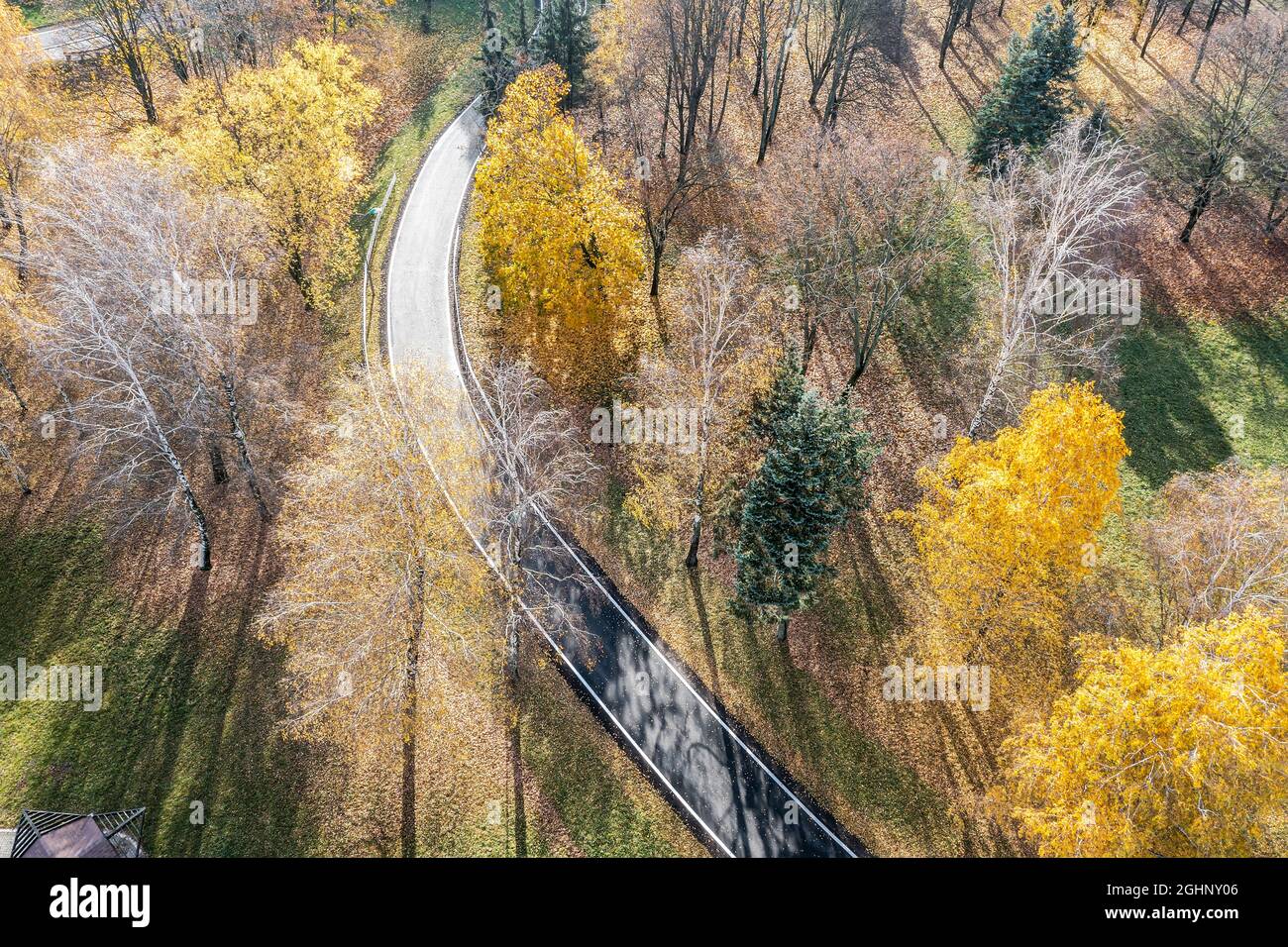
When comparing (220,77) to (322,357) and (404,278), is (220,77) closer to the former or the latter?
(404,278)

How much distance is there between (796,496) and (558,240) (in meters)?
18.9

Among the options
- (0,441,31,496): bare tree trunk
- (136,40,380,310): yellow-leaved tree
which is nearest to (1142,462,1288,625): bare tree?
(136,40,380,310): yellow-leaved tree

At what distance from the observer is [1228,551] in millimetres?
22016

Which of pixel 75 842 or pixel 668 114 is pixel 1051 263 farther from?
pixel 75 842

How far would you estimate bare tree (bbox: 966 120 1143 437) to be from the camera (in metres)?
26.4

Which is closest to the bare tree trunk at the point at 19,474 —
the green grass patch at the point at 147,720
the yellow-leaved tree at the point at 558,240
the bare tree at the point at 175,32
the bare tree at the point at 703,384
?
the green grass patch at the point at 147,720

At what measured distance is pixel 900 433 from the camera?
35875 millimetres

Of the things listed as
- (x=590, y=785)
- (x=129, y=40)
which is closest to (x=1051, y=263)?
(x=590, y=785)

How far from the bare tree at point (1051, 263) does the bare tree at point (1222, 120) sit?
1980 mm

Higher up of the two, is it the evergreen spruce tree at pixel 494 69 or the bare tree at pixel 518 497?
the evergreen spruce tree at pixel 494 69

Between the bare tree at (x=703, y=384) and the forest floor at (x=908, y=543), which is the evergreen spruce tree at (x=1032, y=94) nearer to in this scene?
the forest floor at (x=908, y=543)

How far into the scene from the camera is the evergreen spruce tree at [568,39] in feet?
155

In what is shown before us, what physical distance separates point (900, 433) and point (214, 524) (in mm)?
33125
